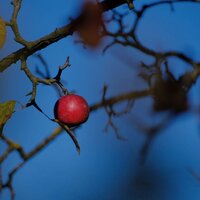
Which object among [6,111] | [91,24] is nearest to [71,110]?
[6,111]

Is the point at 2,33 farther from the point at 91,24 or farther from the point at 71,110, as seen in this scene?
the point at 91,24

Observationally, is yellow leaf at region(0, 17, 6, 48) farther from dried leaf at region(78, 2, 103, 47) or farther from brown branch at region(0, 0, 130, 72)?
dried leaf at region(78, 2, 103, 47)

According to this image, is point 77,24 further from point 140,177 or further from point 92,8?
point 140,177

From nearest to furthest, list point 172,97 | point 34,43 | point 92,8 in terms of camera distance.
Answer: point 34,43 < point 92,8 < point 172,97

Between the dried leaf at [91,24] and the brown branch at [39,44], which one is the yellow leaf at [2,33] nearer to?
the brown branch at [39,44]

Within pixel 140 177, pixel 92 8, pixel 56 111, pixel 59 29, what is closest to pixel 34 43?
pixel 59 29

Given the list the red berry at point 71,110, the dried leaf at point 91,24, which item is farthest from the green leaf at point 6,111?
the dried leaf at point 91,24

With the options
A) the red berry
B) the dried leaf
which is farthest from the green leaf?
the dried leaf
